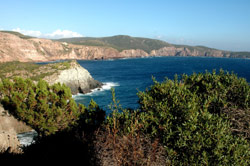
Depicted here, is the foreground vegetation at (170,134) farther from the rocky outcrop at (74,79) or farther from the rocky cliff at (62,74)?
the rocky cliff at (62,74)

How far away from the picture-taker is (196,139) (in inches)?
374

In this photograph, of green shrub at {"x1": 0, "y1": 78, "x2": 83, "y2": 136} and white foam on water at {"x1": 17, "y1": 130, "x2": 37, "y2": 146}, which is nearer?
green shrub at {"x1": 0, "y1": 78, "x2": 83, "y2": 136}

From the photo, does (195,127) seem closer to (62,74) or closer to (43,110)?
(43,110)

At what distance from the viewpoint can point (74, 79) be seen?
6191 centimetres

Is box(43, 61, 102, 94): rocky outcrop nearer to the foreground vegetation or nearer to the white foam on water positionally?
the white foam on water

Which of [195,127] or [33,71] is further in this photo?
[33,71]

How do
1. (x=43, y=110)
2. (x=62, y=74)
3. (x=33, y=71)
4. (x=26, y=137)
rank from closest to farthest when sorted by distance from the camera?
(x=43, y=110)
(x=26, y=137)
(x=62, y=74)
(x=33, y=71)

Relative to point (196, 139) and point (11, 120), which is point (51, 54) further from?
point (196, 139)

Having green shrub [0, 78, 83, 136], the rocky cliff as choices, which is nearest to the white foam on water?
green shrub [0, 78, 83, 136]

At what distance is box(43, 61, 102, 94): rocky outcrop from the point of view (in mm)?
57297

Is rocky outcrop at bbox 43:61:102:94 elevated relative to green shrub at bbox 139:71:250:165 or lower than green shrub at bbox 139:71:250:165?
lower

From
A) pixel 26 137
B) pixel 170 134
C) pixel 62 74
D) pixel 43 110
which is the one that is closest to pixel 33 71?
pixel 62 74

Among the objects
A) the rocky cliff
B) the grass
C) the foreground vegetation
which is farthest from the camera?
the rocky cliff

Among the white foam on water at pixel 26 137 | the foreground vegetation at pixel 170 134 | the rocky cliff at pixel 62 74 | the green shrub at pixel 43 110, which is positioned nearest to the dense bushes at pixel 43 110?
the green shrub at pixel 43 110
